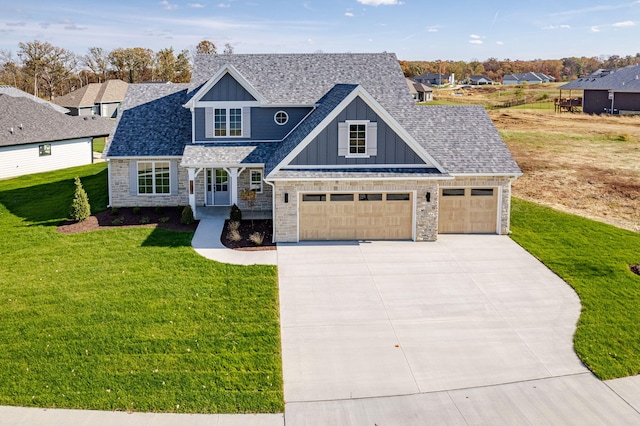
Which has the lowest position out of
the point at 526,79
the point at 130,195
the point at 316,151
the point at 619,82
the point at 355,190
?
the point at 130,195

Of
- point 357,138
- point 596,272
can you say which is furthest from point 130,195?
point 596,272

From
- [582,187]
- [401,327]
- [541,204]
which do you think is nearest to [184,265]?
[401,327]

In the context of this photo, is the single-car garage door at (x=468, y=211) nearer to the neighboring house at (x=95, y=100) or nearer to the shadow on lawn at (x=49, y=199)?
the shadow on lawn at (x=49, y=199)

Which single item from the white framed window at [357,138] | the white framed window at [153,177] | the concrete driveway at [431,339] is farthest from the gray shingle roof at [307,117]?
the concrete driveway at [431,339]

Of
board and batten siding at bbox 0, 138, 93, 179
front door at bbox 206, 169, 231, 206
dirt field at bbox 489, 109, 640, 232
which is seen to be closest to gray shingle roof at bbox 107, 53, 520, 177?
front door at bbox 206, 169, 231, 206

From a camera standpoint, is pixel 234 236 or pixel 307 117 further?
pixel 307 117

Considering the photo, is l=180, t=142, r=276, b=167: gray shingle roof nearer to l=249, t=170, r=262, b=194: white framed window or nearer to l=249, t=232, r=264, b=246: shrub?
l=249, t=170, r=262, b=194: white framed window

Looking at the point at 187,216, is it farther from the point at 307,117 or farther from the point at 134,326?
the point at 134,326
